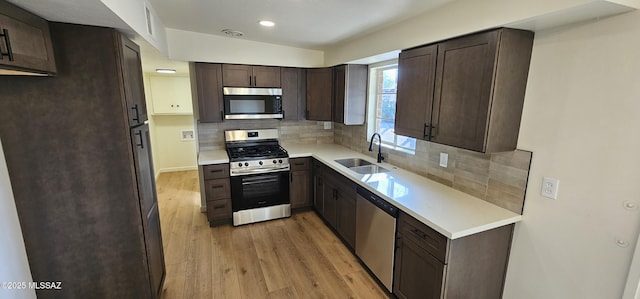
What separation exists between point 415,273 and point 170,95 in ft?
17.4

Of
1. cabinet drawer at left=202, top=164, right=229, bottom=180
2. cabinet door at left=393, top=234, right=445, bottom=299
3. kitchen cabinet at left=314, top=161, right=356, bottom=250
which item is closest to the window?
kitchen cabinet at left=314, top=161, right=356, bottom=250

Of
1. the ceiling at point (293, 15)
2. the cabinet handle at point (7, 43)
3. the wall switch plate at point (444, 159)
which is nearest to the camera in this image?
Answer: the cabinet handle at point (7, 43)

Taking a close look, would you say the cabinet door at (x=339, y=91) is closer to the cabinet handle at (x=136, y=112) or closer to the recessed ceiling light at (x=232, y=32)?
the recessed ceiling light at (x=232, y=32)

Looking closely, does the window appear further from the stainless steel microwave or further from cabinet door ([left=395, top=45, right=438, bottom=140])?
the stainless steel microwave

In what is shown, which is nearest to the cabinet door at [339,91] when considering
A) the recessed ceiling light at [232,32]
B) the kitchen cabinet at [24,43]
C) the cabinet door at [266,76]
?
the cabinet door at [266,76]

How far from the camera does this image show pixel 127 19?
1.53 m

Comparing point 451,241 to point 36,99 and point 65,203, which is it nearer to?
point 65,203

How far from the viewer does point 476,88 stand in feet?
5.54

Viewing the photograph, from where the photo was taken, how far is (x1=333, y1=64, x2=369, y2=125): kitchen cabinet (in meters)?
3.27

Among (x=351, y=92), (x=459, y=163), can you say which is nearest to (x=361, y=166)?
(x=351, y=92)

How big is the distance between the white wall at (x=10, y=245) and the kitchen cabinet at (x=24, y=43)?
56 centimetres

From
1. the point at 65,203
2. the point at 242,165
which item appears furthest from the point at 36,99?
the point at 242,165

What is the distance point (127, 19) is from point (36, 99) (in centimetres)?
67

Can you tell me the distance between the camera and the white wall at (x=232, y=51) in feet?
10.1
